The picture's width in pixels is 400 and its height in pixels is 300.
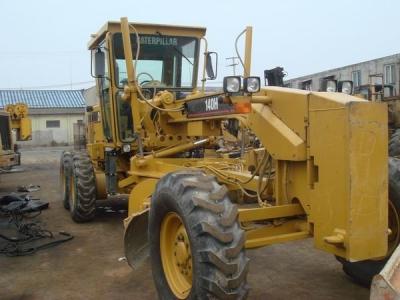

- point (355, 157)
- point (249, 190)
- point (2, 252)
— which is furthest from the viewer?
point (2, 252)

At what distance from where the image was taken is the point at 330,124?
11.2 ft

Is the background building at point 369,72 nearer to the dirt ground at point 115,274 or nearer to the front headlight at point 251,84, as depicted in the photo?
the dirt ground at point 115,274

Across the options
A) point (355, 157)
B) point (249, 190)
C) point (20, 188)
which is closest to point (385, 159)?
point (355, 157)

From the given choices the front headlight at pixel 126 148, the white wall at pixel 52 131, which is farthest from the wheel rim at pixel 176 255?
→ the white wall at pixel 52 131

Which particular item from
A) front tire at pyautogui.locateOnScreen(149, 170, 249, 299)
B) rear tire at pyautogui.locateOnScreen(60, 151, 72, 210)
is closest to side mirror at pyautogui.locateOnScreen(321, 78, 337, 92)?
front tire at pyautogui.locateOnScreen(149, 170, 249, 299)

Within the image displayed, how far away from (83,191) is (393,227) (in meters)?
5.01

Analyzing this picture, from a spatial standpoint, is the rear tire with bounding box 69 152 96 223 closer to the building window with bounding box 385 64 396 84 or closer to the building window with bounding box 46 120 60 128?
the building window with bounding box 385 64 396 84

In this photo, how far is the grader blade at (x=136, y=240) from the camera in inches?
189

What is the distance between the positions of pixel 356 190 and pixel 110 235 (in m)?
4.75

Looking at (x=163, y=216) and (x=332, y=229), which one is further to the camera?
(x=163, y=216)

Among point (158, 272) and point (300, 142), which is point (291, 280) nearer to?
point (158, 272)

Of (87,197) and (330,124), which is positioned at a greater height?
(330,124)

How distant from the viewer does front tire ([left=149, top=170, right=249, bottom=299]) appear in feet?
11.1

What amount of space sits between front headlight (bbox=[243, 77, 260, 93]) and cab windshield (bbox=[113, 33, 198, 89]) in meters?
3.36
